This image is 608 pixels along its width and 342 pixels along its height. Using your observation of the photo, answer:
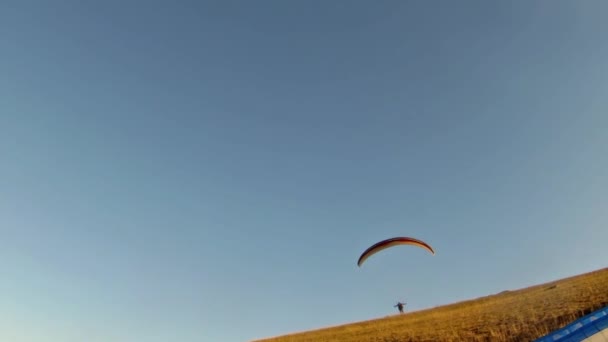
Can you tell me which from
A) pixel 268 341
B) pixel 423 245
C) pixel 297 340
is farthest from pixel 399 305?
pixel 268 341

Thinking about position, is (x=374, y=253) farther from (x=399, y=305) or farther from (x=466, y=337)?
(x=466, y=337)

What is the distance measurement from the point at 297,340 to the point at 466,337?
15.2 meters

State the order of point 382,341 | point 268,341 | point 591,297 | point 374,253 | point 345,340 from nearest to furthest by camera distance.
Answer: point 591,297 < point 382,341 < point 345,340 < point 374,253 < point 268,341

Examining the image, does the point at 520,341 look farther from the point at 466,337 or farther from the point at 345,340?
the point at 345,340

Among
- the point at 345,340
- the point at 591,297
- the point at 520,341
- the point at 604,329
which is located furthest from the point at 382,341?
the point at 604,329

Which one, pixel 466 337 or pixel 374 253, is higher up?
pixel 374 253

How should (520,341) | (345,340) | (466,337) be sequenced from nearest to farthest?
(520,341) < (466,337) < (345,340)

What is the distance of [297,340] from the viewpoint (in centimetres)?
2628

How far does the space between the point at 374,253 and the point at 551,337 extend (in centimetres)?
1643

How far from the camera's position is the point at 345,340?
819 inches

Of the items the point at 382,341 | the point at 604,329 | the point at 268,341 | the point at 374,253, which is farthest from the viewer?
the point at 268,341

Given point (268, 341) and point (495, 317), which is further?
point (268, 341)

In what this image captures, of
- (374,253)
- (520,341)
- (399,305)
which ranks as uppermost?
(374,253)

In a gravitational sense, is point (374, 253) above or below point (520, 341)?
above
